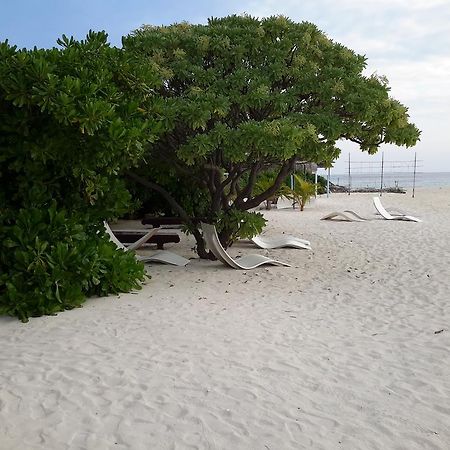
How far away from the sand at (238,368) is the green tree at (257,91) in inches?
79.0

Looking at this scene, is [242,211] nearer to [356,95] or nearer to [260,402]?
[356,95]

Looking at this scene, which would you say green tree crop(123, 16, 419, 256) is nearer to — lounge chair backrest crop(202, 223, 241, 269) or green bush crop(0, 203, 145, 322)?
lounge chair backrest crop(202, 223, 241, 269)

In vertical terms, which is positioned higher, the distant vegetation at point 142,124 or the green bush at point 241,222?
the distant vegetation at point 142,124

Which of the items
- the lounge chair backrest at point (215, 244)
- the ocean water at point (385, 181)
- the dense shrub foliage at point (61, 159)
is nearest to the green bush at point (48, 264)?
the dense shrub foliage at point (61, 159)

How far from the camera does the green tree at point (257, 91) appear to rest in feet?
24.0

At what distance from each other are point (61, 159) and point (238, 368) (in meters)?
3.52

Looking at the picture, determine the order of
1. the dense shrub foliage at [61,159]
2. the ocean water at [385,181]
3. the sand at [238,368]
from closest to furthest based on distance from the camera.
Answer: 1. the sand at [238,368]
2. the dense shrub foliage at [61,159]
3. the ocean water at [385,181]

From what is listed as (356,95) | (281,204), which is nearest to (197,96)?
(356,95)

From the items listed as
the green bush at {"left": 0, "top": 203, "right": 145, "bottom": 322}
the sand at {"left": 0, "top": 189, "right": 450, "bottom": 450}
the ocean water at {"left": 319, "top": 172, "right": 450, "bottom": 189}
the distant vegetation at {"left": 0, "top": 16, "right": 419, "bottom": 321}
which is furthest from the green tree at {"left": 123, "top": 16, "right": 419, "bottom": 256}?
the ocean water at {"left": 319, "top": 172, "right": 450, "bottom": 189}

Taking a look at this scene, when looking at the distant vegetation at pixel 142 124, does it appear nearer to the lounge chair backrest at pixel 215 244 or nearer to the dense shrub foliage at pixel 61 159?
the dense shrub foliage at pixel 61 159

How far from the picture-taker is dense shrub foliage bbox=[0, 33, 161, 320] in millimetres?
5617

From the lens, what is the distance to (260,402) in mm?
3566

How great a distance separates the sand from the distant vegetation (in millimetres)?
787

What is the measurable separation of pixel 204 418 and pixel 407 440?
1194 mm
